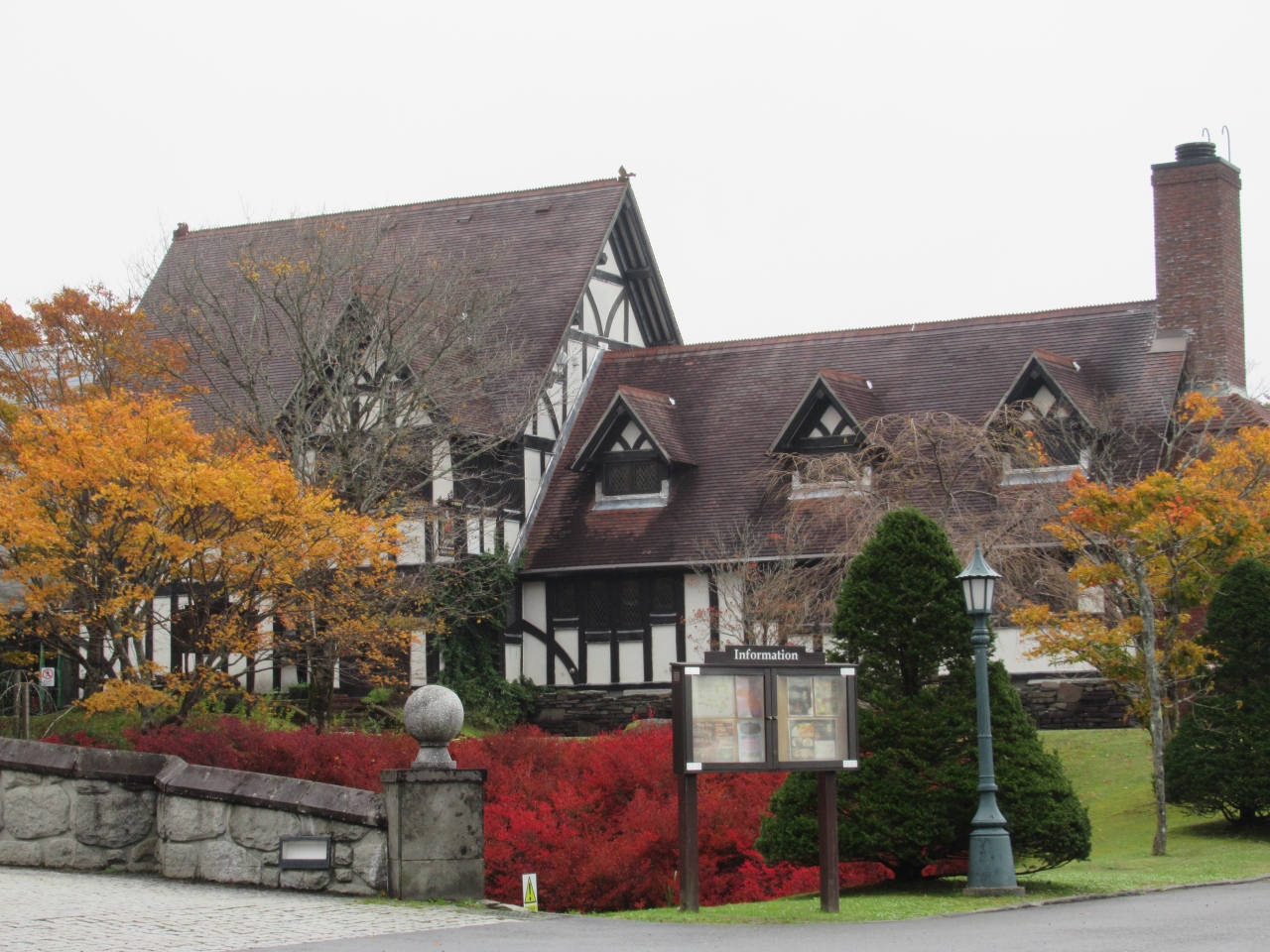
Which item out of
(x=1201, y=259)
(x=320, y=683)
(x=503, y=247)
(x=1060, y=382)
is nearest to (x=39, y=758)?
(x=320, y=683)

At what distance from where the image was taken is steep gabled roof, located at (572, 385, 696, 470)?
32.3m

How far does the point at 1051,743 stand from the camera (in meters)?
25.9

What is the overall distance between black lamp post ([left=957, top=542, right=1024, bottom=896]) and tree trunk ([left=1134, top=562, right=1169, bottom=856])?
5.43 m

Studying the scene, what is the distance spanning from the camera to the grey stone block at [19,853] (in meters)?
14.9

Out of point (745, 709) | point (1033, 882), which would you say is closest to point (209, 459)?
point (745, 709)

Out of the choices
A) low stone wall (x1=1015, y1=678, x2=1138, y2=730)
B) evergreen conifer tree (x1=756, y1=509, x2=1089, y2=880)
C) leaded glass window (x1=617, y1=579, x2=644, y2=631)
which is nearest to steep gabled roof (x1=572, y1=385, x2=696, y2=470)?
leaded glass window (x1=617, y1=579, x2=644, y2=631)

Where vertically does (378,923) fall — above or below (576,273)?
below

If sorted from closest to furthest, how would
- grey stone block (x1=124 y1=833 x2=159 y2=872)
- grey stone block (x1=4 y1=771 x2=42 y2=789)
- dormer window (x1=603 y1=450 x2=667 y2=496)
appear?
grey stone block (x1=124 y1=833 x2=159 y2=872) → grey stone block (x1=4 y1=771 x2=42 y2=789) → dormer window (x1=603 y1=450 x2=667 y2=496)

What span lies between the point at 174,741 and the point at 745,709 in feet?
21.8

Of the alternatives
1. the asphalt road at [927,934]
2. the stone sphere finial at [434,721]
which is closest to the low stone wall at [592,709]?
the stone sphere finial at [434,721]

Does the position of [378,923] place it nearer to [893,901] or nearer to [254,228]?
[893,901]

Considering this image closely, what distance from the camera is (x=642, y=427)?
32.3 meters

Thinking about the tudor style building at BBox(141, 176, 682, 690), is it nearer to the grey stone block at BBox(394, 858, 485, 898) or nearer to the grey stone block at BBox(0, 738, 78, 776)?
the grey stone block at BBox(0, 738, 78, 776)

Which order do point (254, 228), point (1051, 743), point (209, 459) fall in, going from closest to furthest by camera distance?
point (209, 459)
point (1051, 743)
point (254, 228)
